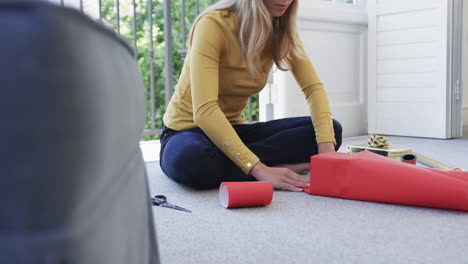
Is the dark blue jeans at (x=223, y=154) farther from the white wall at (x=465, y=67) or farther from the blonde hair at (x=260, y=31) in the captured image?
the white wall at (x=465, y=67)

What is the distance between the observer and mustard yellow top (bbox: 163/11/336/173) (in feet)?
4.60

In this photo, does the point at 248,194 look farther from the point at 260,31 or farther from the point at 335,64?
the point at 335,64

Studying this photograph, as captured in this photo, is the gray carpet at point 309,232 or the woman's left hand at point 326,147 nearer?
the gray carpet at point 309,232

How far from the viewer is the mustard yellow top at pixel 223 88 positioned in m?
1.40

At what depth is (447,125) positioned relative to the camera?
2.89m

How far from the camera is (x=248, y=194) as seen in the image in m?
1.26

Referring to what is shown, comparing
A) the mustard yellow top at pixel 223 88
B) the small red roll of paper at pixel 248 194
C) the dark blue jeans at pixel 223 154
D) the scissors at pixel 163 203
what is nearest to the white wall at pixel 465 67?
the dark blue jeans at pixel 223 154

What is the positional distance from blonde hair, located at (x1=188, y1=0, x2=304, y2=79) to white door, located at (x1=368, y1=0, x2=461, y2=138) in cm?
161

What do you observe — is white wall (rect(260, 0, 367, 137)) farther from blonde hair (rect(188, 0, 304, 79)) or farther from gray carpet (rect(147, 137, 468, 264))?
gray carpet (rect(147, 137, 468, 264))

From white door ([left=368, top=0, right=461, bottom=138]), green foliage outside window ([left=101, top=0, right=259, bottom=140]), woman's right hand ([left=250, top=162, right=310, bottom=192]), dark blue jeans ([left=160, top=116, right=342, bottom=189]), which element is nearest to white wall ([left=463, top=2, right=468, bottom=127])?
white door ([left=368, top=0, right=461, bottom=138])

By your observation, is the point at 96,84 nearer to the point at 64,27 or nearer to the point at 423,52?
the point at 64,27

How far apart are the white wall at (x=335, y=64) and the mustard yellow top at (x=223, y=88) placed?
1160 mm

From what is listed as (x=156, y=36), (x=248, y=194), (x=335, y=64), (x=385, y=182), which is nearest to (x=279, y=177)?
(x=248, y=194)

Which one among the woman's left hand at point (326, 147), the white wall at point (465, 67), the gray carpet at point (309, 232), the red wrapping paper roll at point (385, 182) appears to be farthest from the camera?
the white wall at point (465, 67)
